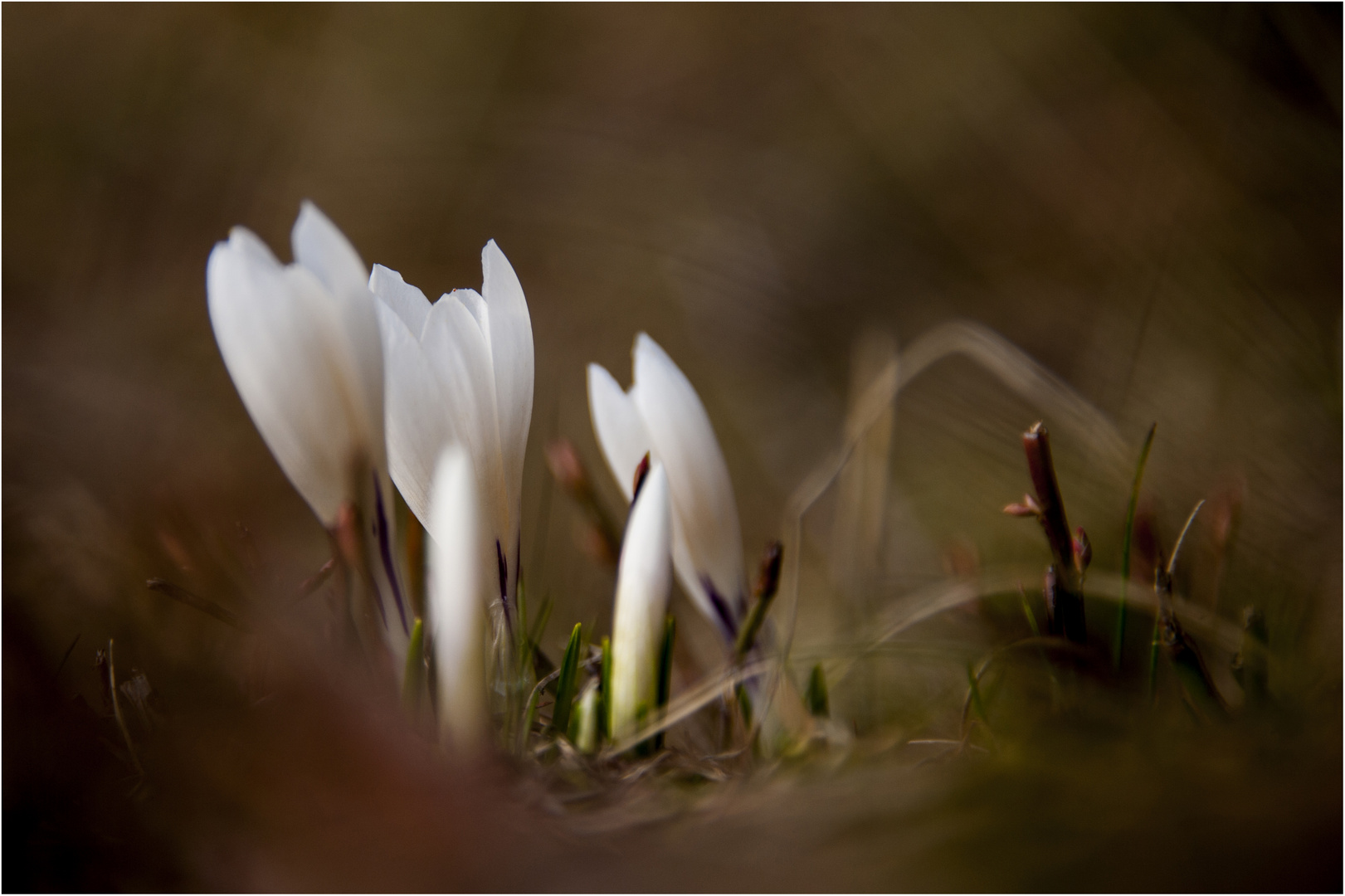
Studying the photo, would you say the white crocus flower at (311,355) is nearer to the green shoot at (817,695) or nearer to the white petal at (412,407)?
the white petal at (412,407)

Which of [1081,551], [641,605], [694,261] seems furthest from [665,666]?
[694,261]

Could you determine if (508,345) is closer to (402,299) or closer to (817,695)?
(402,299)

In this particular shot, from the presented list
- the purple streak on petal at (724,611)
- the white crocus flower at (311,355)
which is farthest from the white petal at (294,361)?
the purple streak on petal at (724,611)

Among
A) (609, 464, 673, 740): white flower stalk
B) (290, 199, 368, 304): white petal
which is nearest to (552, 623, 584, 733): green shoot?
(609, 464, 673, 740): white flower stalk

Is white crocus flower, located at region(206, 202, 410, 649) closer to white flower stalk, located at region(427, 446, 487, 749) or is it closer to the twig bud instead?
white flower stalk, located at region(427, 446, 487, 749)

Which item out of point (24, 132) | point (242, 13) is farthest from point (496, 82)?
point (24, 132)
